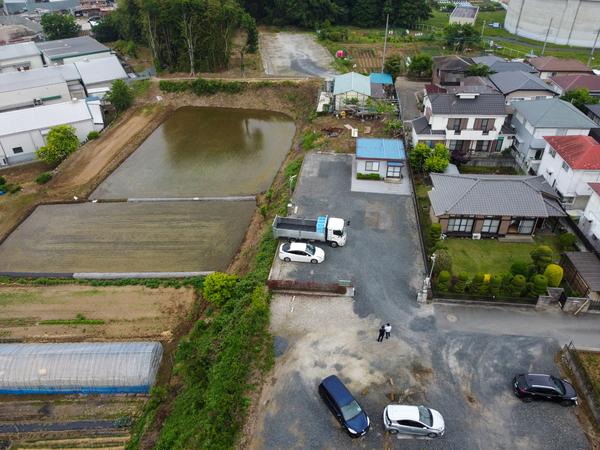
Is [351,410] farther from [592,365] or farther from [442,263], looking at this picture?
[592,365]

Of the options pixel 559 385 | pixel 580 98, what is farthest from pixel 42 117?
pixel 580 98

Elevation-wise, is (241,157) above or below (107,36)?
below

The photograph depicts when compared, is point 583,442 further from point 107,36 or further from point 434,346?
point 107,36

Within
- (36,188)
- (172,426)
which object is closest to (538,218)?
(172,426)

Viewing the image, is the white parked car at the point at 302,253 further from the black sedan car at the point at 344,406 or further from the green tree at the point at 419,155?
the green tree at the point at 419,155

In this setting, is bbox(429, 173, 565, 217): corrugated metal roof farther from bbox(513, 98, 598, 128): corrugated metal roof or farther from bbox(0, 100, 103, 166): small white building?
bbox(0, 100, 103, 166): small white building

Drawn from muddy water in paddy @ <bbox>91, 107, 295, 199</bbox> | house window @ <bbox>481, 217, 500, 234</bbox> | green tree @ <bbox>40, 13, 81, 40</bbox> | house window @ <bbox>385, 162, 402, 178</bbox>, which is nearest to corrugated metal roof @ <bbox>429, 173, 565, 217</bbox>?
house window @ <bbox>481, 217, 500, 234</bbox>
